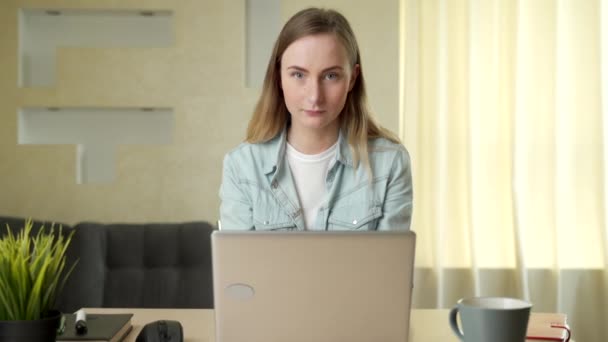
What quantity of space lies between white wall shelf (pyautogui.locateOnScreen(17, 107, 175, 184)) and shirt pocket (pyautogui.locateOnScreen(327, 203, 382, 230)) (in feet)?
5.44

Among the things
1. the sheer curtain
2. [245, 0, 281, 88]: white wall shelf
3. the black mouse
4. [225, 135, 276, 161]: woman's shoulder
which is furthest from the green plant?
the sheer curtain

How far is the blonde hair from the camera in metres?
2.12

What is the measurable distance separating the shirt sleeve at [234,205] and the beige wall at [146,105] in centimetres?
139

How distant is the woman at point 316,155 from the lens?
2.05 meters

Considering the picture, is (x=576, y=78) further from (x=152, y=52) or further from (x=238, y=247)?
(x=238, y=247)

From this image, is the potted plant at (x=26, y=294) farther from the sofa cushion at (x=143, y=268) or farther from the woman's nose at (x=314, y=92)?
the sofa cushion at (x=143, y=268)

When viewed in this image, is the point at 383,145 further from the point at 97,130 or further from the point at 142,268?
the point at 97,130

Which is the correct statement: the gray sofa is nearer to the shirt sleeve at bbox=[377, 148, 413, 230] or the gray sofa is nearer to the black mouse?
the shirt sleeve at bbox=[377, 148, 413, 230]

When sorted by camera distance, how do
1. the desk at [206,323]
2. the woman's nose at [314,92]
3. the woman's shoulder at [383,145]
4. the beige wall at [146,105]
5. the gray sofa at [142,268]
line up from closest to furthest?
the desk at [206,323]
the woman's nose at [314,92]
the woman's shoulder at [383,145]
the gray sofa at [142,268]
the beige wall at [146,105]

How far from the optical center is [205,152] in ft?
11.7

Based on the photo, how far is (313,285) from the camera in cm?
135

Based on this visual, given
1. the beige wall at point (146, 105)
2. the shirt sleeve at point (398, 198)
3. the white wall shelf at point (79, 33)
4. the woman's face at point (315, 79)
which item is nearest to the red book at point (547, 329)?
the shirt sleeve at point (398, 198)

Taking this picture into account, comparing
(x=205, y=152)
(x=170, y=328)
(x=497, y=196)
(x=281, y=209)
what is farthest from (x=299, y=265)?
(x=497, y=196)

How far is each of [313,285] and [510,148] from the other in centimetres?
251
